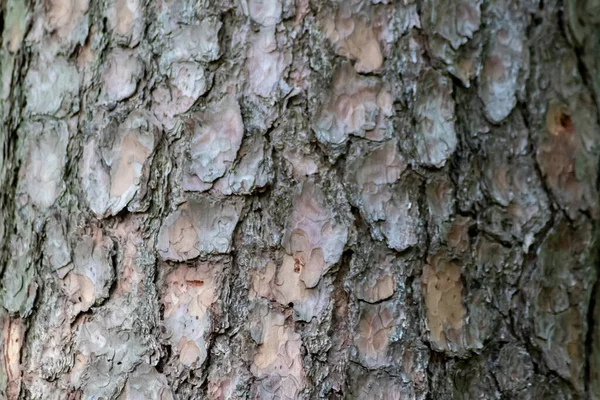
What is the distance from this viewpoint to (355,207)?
0.81 m

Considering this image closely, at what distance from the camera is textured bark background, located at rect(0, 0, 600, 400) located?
2.60 feet

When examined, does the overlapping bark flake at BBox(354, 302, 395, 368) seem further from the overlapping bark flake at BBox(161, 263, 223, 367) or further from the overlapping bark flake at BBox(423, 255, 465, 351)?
the overlapping bark flake at BBox(161, 263, 223, 367)

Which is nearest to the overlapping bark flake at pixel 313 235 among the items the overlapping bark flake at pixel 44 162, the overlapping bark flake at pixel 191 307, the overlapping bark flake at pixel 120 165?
the overlapping bark flake at pixel 191 307

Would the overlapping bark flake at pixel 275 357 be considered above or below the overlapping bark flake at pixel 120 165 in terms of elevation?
below

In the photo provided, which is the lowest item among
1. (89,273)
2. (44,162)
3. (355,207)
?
(89,273)

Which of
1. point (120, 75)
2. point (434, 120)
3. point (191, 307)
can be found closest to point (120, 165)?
point (120, 75)

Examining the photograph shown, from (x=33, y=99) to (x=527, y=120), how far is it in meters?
0.83

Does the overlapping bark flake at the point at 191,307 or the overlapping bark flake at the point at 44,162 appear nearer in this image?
the overlapping bark flake at the point at 191,307

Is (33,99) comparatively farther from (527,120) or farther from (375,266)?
(527,120)

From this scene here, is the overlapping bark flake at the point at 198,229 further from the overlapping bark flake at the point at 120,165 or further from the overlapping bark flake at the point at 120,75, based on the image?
the overlapping bark flake at the point at 120,75

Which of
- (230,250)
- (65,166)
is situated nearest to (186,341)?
→ (230,250)

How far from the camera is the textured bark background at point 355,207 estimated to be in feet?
2.60

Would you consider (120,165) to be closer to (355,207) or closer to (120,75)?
A: (120,75)

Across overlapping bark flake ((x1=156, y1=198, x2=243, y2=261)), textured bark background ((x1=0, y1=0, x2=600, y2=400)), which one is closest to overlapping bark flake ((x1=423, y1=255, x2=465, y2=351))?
textured bark background ((x1=0, y1=0, x2=600, y2=400))
